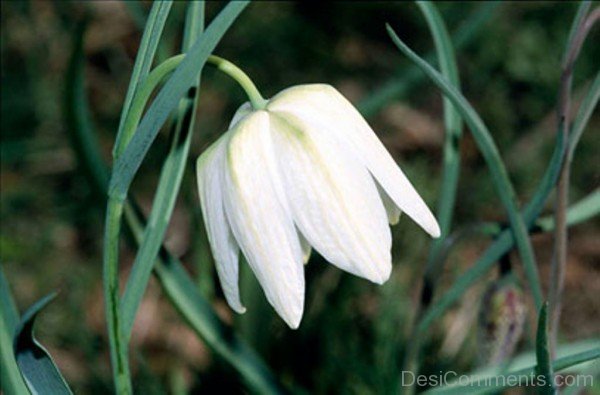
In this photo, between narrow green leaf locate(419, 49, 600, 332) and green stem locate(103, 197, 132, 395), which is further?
narrow green leaf locate(419, 49, 600, 332)

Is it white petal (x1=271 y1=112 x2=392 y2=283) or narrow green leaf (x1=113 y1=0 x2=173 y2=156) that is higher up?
narrow green leaf (x1=113 y1=0 x2=173 y2=156)

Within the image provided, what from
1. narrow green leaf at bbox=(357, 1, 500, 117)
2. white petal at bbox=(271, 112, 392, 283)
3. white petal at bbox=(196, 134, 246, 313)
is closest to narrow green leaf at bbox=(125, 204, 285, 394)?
white petal at bbox=(196, 134, 246, 313)

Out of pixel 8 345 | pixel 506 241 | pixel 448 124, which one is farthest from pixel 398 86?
pixel 8 345

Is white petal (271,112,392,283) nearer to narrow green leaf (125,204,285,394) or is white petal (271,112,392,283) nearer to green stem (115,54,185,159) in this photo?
green stem (115,54,185,159)

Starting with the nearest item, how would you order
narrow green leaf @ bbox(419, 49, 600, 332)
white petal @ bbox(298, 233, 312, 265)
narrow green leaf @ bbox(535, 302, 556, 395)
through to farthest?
1. narrow green leaf @ bbox(535, 302, 556, 395)
2. white petal @ bbox(298, 233, 312, 265)
3. narrow green leaf @ bbox(419, 49, 600, 332)

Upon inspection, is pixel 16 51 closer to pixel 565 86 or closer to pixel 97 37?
pixel 97 37

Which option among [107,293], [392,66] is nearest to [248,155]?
[107,293]

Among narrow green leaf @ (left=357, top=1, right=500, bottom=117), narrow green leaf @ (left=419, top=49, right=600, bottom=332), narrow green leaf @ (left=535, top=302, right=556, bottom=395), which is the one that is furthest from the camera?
narrow green leaf @ (left=357, top=1, right=500, bottom=117)
